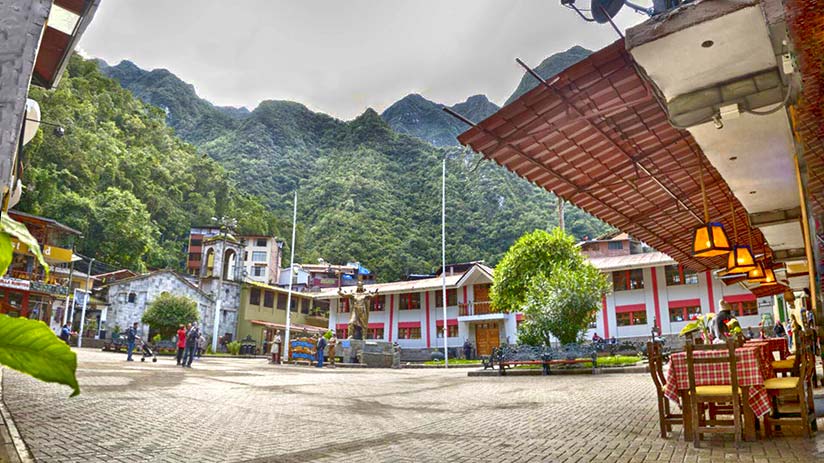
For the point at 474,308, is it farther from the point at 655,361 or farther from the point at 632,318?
the point at 655,361

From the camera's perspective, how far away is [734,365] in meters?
4.60

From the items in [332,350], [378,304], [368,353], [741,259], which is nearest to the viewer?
[741,259]

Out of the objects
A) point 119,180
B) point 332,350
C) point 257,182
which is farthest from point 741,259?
point 257,182

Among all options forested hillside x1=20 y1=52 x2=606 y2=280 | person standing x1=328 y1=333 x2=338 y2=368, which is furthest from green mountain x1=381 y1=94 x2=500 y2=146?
person standing x1=328 y1=333 x2=338 y2=368

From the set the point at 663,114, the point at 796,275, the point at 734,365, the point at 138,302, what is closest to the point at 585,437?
the point at 734,365

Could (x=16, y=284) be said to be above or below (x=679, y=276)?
below

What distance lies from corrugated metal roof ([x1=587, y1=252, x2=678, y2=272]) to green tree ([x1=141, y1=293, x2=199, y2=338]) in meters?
24.0

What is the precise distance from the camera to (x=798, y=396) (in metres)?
4.83

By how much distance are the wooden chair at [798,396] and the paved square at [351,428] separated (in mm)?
160

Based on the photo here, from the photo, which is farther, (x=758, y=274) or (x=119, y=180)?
(x=119, y=180)

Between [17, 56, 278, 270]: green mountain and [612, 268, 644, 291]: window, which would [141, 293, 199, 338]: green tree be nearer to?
[17, 56, 278, 270]: green mountain

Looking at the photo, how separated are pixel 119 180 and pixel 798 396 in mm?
54313

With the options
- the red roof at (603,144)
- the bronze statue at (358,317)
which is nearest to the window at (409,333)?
the bronze statue at (358,317)

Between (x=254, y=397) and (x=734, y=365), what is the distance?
8.11 meters
